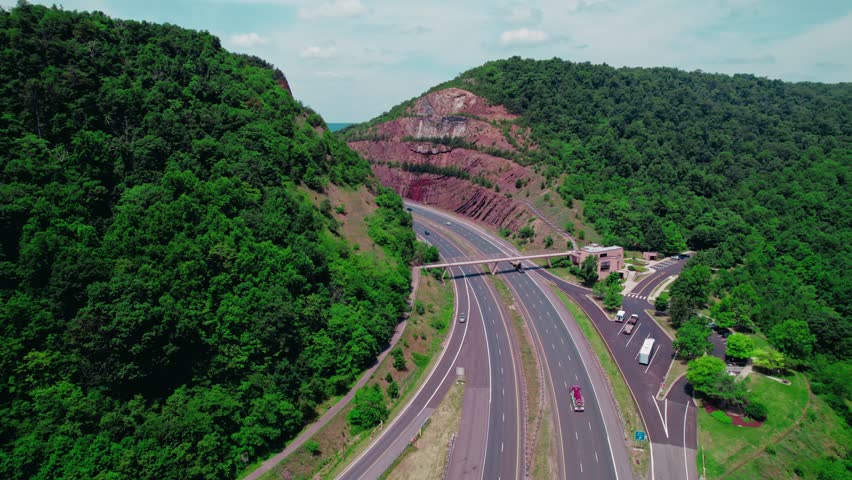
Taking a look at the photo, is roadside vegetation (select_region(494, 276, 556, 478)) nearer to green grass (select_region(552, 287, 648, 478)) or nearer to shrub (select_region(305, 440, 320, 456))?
green grass (select_region(552, 287, 648, 478))

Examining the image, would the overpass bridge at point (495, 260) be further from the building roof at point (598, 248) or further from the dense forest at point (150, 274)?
the dense forest at point (150, 274)

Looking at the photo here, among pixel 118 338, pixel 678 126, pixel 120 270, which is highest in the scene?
pixel 678 126

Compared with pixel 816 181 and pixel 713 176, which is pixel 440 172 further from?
pixel 816 181

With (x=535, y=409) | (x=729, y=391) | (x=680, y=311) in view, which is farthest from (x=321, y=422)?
(x=680, y=311)

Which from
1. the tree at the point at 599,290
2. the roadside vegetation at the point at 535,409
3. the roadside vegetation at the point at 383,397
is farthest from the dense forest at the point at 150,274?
the tree at the point at 599,290

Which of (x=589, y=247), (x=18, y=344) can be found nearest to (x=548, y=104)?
(x=589, y=247)
